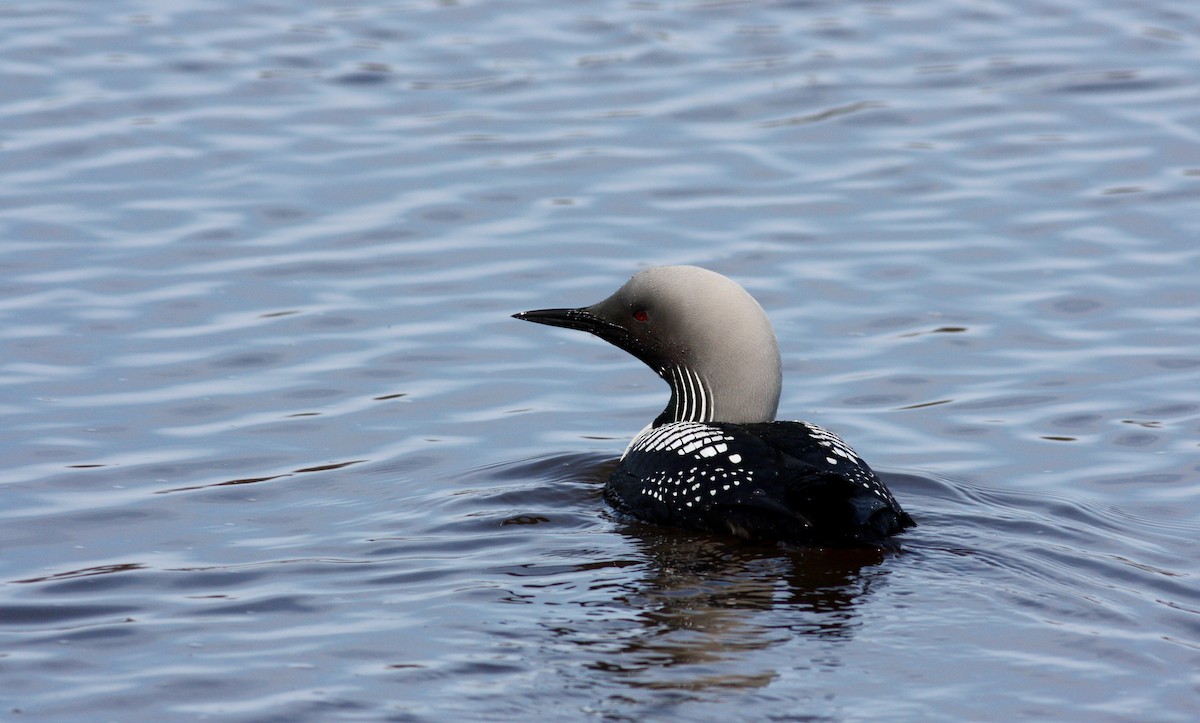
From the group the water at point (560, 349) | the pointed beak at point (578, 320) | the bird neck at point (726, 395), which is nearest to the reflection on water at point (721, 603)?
the water at point (560, 349)

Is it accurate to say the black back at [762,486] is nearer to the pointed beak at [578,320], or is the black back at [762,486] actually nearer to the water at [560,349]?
the water at [560,349]

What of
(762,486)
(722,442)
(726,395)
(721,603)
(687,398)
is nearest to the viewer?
(721,603)

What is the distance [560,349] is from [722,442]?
7.39 ft

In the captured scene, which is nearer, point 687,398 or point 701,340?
point 701,340

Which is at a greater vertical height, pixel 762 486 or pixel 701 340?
pixel 701 340

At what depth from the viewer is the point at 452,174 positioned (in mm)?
8828

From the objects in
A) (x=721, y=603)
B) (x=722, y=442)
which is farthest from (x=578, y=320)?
(x=721, y=603)

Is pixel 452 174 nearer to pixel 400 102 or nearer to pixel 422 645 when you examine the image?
pixel 400 102

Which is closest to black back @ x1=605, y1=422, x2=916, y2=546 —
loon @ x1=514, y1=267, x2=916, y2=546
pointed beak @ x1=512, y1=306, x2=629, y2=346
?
loon @ x1=514, y1=267, x2=916, y2=546

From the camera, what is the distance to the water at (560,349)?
431 centimetres

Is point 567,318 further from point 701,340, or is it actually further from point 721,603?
point 721,603

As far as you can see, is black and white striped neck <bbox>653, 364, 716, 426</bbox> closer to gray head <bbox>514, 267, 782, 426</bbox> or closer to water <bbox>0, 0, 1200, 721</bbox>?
gray head <bbox>514, 267, 782, 426</bbox>

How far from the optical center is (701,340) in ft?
18.5

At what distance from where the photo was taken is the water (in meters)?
4.31
